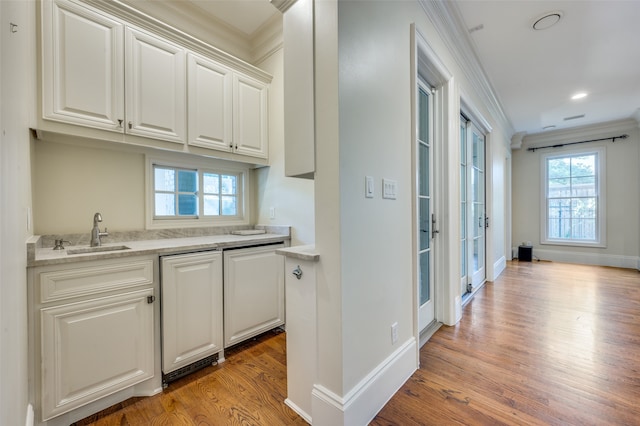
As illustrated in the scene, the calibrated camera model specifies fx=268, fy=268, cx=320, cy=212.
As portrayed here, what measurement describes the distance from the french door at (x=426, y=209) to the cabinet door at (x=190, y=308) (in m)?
1.66

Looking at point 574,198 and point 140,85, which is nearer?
point 140,85

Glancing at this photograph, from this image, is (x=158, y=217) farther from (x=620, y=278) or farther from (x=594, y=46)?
(x=620, y=278)

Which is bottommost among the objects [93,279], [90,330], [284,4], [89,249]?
[90,330]

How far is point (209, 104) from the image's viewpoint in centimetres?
228

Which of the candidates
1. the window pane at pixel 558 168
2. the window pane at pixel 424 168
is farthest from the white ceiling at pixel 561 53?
the window pane at pixel 558 168

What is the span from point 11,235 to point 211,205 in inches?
68.6

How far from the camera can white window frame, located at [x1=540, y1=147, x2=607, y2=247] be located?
521 centimetres

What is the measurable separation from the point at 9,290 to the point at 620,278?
265 inches

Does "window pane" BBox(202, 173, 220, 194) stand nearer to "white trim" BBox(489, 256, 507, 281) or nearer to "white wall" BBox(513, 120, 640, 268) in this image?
"white trim" BBox(489, 256, 507, 281)

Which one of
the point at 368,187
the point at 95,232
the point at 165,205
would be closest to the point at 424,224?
the point at 368,187

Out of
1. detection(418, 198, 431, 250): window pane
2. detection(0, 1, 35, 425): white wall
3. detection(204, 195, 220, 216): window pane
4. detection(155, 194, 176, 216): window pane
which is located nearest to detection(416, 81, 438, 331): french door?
detection(418, 198, 431, 250): window pane

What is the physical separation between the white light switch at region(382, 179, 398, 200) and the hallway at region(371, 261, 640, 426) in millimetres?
1179

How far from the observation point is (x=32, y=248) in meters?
1.30

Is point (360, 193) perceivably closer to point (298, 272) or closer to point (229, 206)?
point (298, 272)
